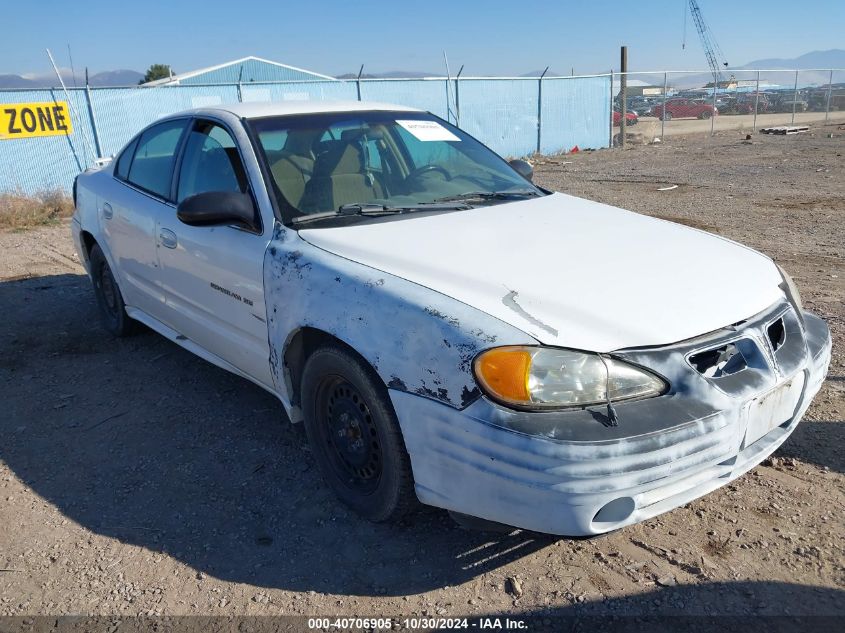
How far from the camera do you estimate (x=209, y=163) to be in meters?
3.82

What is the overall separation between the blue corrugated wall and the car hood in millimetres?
10331

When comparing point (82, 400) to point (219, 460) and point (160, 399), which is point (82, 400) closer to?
point (160, 399)

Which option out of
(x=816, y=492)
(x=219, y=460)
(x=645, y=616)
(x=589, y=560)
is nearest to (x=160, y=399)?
(x=219, y=460)

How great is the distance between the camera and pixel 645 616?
237cm

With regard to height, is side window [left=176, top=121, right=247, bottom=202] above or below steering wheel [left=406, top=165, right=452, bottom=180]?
above

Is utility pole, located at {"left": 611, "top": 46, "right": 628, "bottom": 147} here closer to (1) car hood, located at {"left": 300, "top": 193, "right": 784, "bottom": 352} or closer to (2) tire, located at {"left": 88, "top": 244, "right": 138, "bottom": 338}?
(2) tire, located at {"left": 88, "top": 244, "right": 138, "bottom": 338}

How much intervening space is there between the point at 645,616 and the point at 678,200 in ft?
29.9

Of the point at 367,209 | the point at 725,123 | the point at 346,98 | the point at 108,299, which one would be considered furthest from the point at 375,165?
the point at 725,123

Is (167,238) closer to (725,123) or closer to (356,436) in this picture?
(356,436)

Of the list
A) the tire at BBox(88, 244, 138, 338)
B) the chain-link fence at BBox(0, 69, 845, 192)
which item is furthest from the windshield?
the chain-link fence at BBox(0, 69, 845, 192)

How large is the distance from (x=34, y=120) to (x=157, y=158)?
34.0 ft

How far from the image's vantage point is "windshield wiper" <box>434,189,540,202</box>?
11.9 feet

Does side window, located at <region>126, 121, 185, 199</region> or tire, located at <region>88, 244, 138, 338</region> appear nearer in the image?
side window, located at <region>126, 121, 185, 199</region>

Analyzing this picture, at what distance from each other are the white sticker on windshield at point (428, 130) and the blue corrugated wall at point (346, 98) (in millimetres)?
9121
